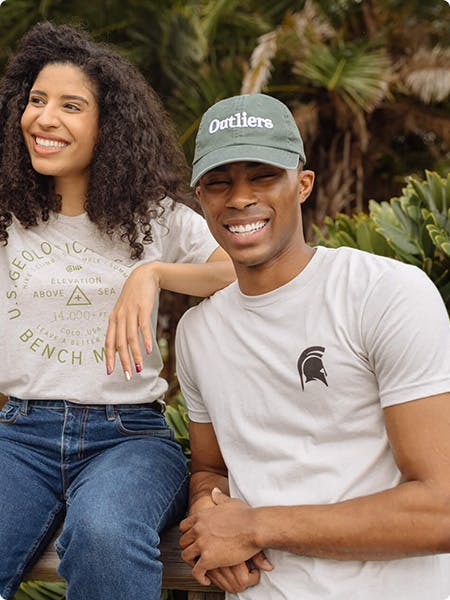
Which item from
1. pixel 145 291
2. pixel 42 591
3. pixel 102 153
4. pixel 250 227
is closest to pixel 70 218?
pixel 102 153

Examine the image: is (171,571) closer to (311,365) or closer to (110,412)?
(110,412)

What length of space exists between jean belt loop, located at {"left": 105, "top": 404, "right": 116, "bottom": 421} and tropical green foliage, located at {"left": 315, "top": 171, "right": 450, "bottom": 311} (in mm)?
1525

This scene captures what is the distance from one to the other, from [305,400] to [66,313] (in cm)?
99

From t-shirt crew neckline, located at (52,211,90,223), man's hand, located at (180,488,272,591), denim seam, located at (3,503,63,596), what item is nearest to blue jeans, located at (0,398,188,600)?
denim seam, located at (3,503,63,596)

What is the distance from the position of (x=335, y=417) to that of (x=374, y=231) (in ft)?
6.46

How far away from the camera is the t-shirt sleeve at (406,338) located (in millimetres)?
2121

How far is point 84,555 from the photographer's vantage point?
234cm

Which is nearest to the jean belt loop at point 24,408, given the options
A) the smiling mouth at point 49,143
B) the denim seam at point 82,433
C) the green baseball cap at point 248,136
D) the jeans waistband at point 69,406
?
the jeans waistband at point 69,406

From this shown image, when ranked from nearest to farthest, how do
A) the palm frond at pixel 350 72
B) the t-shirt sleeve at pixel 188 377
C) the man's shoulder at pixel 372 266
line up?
the man's shoulder at pixel 372 266 < the t-shirt sleeve at pixel 188 377 < the palm frond at pixel 350 72

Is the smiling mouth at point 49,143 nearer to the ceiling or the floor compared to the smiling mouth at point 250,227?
nearer to the ceiling

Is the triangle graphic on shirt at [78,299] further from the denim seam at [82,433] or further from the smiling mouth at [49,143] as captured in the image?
the smiling mouth at [49,143]

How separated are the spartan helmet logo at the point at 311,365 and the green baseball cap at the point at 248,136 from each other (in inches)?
20.2

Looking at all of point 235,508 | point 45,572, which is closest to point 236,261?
point 235,508

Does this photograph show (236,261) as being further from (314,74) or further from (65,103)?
(314,74)
